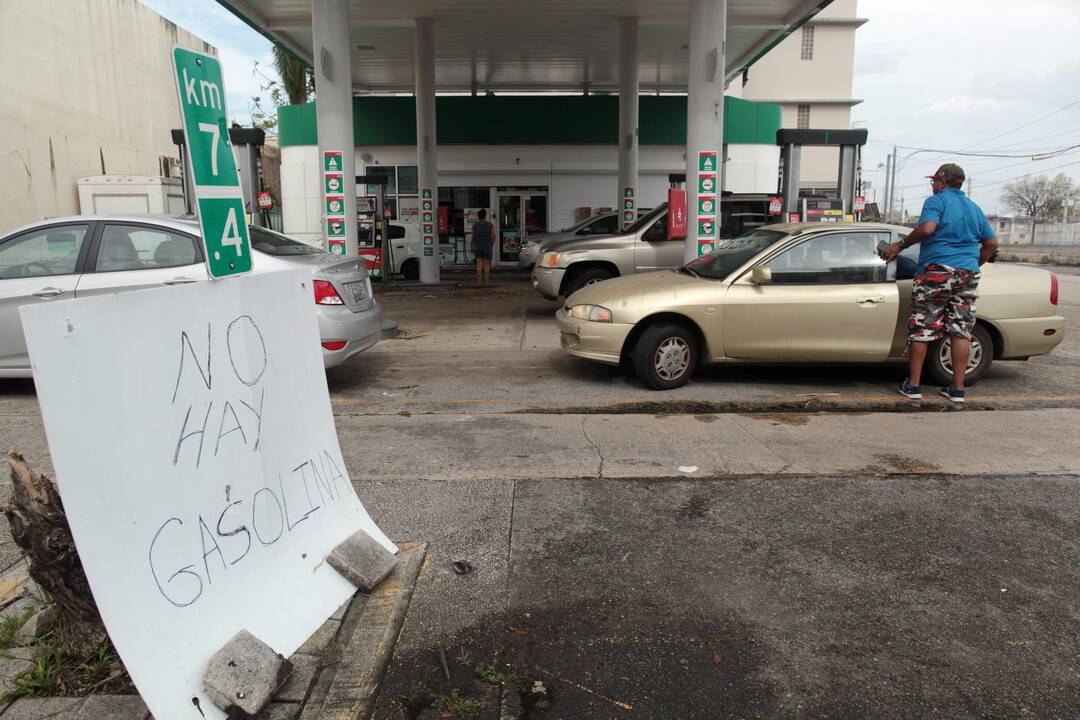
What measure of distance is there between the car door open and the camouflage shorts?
0.43 m

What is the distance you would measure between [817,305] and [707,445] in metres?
2.35

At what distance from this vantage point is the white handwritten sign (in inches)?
93.3

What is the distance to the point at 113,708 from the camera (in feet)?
8.77

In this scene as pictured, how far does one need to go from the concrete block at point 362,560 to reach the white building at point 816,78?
4755 centimetres

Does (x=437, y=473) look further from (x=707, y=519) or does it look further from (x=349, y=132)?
(x=349, y=132)

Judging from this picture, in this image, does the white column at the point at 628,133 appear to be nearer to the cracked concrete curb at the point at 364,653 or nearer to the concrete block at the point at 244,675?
the cracked concrete curb at the point at 364,653

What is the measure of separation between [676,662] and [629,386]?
4.84 m

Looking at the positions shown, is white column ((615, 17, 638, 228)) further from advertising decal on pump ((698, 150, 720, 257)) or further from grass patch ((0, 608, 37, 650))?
grass patch ((0, 608, 37, 650))

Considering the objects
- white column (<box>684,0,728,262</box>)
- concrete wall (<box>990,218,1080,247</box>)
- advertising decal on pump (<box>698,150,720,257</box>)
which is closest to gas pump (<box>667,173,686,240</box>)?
white column (<box>684,0,728,262</box>)

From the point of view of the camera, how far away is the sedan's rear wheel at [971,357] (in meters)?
7.38

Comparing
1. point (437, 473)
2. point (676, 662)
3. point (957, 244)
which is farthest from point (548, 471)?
point (957, 244)

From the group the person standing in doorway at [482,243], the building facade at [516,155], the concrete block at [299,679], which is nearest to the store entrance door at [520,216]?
the building facade at [516,155]

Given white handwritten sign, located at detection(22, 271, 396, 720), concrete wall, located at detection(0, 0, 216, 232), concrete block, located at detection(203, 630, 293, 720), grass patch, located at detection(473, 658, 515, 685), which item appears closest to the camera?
white handwritten sign, located at detection(22, 271, 396, 720)

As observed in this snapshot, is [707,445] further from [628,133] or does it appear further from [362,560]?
Answer: [628,133]
